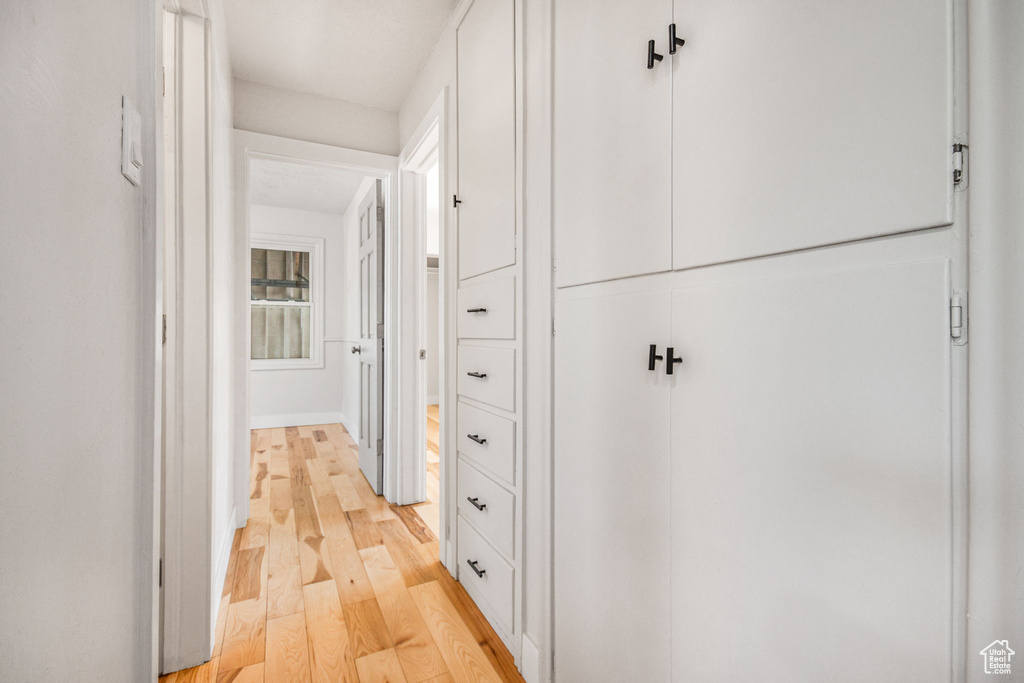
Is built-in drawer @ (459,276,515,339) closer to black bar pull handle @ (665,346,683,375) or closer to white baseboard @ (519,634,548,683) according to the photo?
black bar pull handle @ (665,346,683,375)

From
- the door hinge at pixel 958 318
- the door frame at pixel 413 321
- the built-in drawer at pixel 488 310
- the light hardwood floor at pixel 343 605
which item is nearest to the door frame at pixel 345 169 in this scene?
the door frame at pixel 413 321

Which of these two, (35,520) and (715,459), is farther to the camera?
(715,459)

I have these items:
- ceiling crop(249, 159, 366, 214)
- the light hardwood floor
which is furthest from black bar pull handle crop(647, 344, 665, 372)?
ceiling crop(249, 159, 366, 214)

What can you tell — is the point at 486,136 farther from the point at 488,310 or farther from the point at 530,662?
the point at 530,662

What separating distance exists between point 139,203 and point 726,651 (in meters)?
1.21

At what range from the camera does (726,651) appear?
2.61 ft

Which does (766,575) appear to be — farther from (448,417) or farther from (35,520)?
(448,417)

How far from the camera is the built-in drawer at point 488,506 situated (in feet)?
4.96

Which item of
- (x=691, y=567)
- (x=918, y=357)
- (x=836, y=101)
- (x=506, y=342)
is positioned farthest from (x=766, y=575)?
(x=506, y=342)

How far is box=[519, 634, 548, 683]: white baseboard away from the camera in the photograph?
1325 mm

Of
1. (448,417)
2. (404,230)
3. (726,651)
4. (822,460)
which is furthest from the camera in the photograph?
(404,230)

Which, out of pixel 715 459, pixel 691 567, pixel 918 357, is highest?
pixel 918 357

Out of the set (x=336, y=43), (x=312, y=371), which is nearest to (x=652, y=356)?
(x=336, y=43)

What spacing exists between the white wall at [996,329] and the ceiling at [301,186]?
11.5 ft
